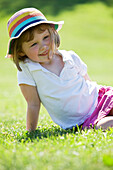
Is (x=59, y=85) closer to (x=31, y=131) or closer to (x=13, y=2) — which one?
(x=31, y=131)

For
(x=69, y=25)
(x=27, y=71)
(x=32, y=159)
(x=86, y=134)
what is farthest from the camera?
(x=69, y=25)

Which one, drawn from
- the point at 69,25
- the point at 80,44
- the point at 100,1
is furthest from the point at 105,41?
the point at 100,1

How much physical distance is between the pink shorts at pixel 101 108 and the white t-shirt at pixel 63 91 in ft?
0.21

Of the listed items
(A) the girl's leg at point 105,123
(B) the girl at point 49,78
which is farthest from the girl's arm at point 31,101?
(A) the girl's leg at point 105,123

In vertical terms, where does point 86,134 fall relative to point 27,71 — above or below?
below

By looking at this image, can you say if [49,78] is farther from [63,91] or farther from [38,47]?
[38,47]

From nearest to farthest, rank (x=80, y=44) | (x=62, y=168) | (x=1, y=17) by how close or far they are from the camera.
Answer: (x=62, y=168) → (x=80, y=44) → (x=1, y=17)

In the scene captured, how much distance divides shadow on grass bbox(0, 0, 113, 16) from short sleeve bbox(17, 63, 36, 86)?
39637mm

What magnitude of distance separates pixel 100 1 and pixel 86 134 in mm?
45124

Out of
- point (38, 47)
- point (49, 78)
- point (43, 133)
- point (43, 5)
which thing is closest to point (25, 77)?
point (49, 78)

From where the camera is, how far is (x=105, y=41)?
35.1m

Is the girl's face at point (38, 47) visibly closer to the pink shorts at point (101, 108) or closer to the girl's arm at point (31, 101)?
the girl's arm at point (31, 101)

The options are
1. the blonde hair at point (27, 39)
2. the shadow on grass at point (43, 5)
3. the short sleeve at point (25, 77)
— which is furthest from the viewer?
the shadow on grass at point (43, 5)

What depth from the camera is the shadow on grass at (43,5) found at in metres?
43.8
